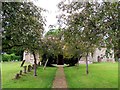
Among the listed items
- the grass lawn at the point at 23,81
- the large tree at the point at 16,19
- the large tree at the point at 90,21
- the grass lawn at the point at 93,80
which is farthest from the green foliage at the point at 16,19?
the grass lawn at the point at 93,80

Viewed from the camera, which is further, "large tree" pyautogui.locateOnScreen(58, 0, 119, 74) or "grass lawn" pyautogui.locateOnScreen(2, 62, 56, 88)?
"grass lawn" pyautogui.locateOnScreen(2, 62, 56, 88)

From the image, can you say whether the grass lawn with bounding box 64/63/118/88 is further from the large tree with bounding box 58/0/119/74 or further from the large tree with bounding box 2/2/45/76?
the large tree with bounding box 2/2/45/76

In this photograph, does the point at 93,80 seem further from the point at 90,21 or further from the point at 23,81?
the point at 90,21

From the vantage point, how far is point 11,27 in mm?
3500

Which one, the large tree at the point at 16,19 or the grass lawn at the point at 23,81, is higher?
the large tree at the point at 16,19

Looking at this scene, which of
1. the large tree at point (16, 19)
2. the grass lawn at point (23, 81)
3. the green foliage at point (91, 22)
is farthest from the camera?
the grass lawn at point (23, 81)

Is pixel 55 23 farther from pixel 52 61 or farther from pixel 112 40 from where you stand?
pixel 52 61

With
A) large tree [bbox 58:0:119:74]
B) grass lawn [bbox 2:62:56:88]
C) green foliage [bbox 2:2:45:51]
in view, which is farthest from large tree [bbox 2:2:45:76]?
grass lawn [bbox 2:62:56:88]

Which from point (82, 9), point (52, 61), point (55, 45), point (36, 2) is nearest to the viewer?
point (36, 2)

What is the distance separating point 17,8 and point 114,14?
49.2 inches

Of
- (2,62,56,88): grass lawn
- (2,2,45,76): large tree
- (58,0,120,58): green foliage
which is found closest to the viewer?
(2,2,45,76): large tree

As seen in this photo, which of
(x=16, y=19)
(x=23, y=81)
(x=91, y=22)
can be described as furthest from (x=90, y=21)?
(x=23, y=81)

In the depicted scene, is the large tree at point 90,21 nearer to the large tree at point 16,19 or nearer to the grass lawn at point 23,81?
the large tree at point 16,19

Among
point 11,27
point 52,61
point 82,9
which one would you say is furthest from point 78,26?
point 52,61
